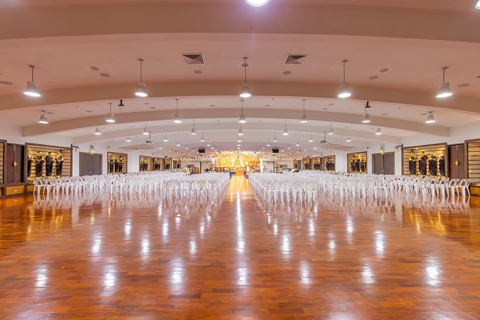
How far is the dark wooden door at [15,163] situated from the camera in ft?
36.8

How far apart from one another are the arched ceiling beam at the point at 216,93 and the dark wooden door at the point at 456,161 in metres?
6.52

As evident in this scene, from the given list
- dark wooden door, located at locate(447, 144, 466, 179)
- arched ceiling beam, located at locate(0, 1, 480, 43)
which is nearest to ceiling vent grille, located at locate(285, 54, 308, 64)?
arched ceiling beam, located at locate(0, 1, 480, 43)

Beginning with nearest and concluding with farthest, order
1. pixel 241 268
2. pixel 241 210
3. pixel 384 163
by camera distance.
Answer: pixel 241 268 → pixel 241 210 → pixel 384 163

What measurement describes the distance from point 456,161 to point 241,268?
544 inches

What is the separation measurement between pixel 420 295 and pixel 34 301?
3.94 m

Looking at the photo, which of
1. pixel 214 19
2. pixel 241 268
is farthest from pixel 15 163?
pixel 241 268

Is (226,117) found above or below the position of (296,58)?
below

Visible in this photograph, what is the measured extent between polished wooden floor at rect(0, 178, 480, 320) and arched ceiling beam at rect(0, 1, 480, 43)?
3.33m

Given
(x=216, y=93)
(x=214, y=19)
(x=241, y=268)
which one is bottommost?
(x=241, y=268)

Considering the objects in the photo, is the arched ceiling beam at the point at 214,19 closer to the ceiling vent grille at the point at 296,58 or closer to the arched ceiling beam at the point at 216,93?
the ceiling vent grille at the point at 296,58

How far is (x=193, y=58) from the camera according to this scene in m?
5.04

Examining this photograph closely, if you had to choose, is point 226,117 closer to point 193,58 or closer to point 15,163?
point 193,58

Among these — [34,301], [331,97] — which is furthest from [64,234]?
[331,97]

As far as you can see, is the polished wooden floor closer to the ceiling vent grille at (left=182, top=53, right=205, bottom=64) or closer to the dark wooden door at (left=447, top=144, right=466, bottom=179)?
the ceiling vent grille at (left=182, top=53, right=205, bottom=64)
